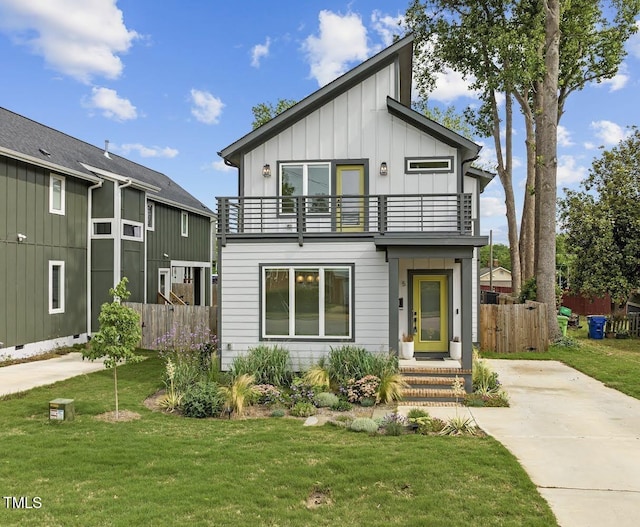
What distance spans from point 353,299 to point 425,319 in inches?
84.7

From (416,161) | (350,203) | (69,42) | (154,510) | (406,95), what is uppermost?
(69,42)

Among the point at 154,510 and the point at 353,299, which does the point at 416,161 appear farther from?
the point at 154,510

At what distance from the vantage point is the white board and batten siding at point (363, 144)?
39.8 ft

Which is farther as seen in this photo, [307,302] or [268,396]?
[307,302]

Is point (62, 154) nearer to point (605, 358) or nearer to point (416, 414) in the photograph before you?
point (416, 414)

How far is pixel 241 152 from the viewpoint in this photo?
12.6 m

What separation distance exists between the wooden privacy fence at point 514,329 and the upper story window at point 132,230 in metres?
13.2

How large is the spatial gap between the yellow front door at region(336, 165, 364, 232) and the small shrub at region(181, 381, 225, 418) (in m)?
5.24

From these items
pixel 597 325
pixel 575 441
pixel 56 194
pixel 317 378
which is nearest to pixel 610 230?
pixel 597 325

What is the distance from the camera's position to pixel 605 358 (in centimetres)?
1448

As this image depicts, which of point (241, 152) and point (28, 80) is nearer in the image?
point (241, 152)

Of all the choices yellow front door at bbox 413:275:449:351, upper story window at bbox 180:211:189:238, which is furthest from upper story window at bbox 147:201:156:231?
yellow front door at bbox 413:275:449:351

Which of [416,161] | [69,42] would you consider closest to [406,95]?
[416,161]

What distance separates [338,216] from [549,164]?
995 centimetres
